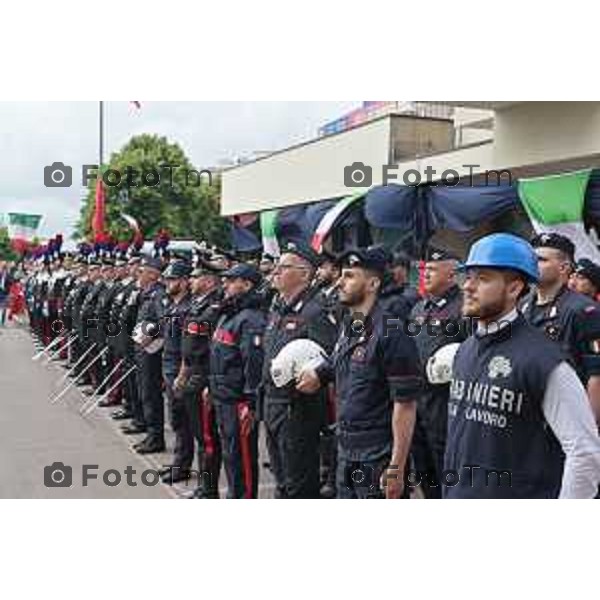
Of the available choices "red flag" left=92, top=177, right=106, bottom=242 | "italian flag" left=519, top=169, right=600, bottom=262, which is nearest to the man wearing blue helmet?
"italian flag" left=519, top=169, right=600, bottom=262

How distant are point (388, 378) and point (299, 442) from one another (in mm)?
1023

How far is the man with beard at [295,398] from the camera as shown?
453 cm

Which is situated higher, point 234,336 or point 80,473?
point 234,336

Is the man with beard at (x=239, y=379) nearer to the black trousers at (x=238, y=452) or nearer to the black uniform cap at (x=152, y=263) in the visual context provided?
the black trousers at (x=238, y=452)

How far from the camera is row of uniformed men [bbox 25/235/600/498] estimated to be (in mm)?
2725

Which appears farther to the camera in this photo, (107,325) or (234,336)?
(107,325)

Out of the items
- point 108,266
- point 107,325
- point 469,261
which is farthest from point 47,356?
point 469,261

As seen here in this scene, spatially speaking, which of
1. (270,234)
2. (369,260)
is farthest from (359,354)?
(270,234)

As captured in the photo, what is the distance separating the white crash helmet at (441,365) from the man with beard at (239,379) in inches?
41.2

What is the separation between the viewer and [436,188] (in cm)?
795

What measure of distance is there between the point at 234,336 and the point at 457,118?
11.5m

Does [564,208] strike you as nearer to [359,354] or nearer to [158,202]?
[359,354]

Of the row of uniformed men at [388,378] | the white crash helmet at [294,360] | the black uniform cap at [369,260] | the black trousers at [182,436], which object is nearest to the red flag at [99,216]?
the row of uniformed men at [388,378]

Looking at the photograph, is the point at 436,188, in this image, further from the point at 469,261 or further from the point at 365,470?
the point at 469,261
